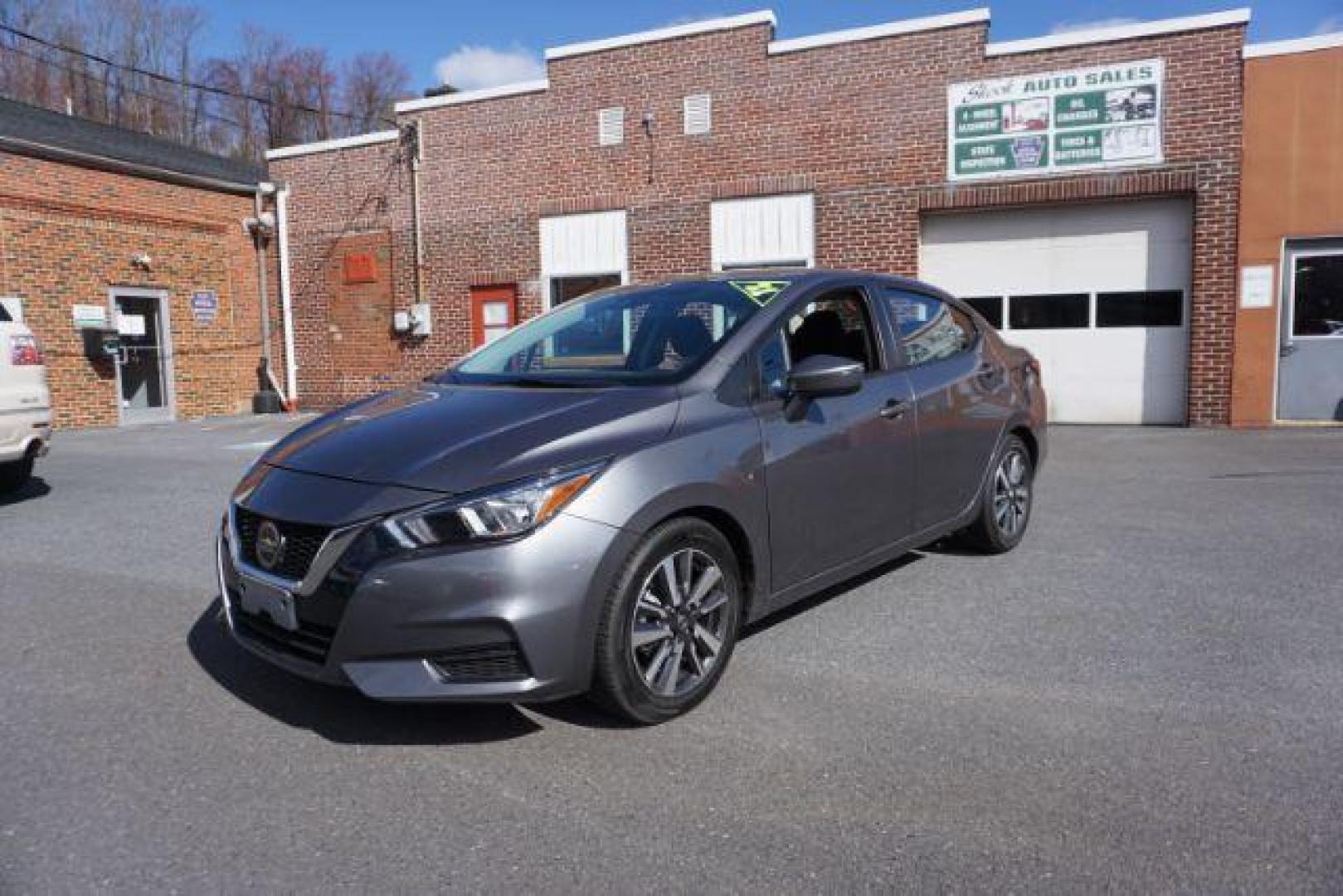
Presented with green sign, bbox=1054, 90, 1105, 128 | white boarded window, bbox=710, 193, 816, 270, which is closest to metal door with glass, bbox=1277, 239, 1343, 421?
green sign, bbox=1054, 90, 1105, 128

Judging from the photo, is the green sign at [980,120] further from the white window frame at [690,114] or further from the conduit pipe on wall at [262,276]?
the conduit pipe on wall at [262,276]

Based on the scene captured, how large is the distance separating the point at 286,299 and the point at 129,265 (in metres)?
2.73

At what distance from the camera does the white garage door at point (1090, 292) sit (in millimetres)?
11641

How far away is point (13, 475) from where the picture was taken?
24.9 ft

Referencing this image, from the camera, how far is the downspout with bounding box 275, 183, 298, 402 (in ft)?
55.2

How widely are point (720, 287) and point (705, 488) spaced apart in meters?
1.32

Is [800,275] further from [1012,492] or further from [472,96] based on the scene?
[472,96]

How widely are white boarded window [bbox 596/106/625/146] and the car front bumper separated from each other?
1221 cm

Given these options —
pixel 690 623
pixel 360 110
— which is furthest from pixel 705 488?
pixel 360 110

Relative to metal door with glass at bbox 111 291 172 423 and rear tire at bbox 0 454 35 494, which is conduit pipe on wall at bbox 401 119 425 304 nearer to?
metal door with glass at bbox 111 291 172 423

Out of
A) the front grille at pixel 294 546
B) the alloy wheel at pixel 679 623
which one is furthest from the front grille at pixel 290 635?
the alloy wheel at pixel 679 623

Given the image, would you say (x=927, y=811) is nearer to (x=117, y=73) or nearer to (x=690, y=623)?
(x=690, y=623)

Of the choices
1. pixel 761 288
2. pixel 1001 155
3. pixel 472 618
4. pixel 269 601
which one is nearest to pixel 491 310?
pixel 1001 155

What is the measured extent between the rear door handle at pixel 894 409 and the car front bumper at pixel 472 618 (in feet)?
5.62
